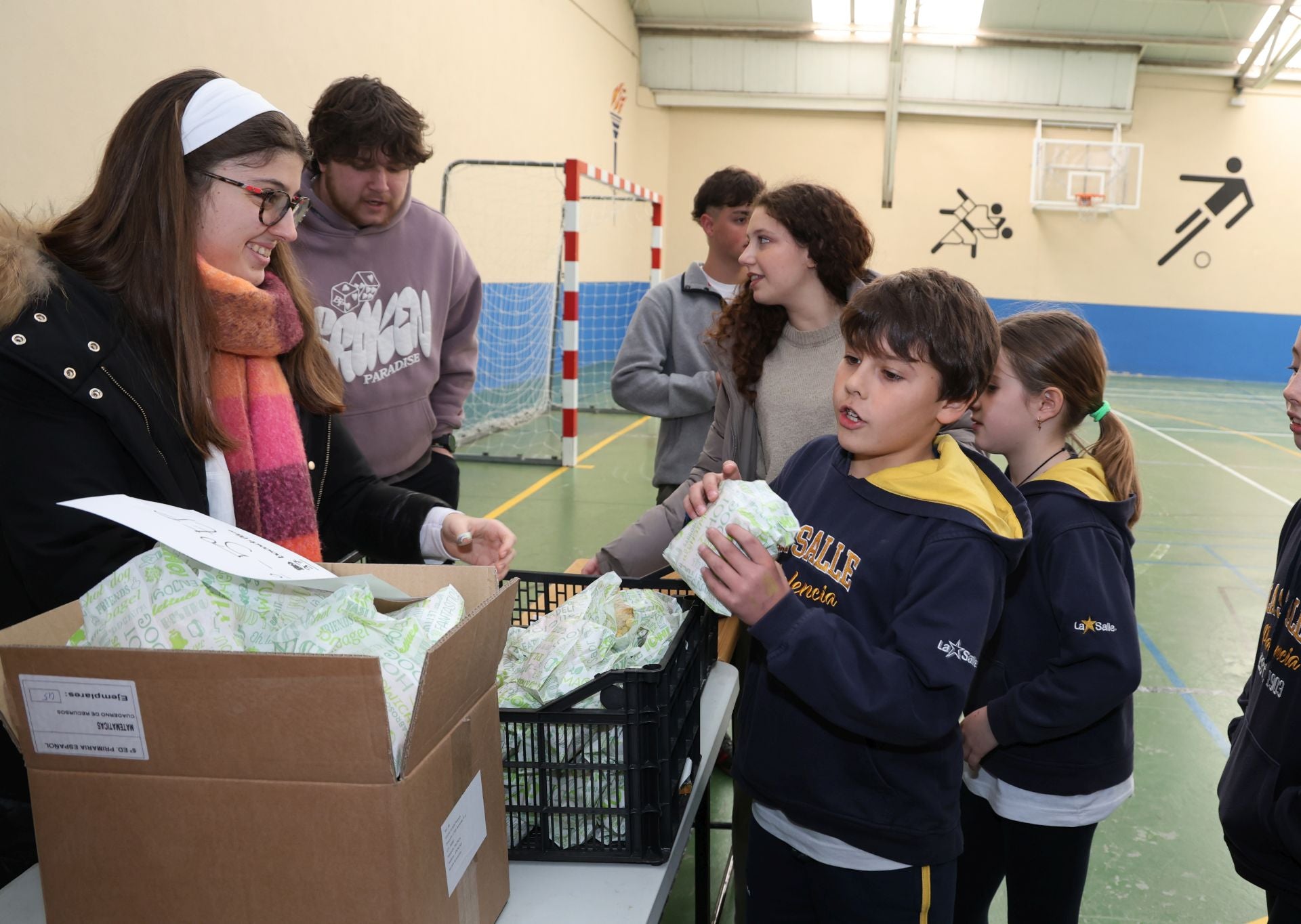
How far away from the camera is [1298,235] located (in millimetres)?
14062

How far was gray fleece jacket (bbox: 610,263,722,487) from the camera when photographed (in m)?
3.00

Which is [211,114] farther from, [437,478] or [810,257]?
[437,478]

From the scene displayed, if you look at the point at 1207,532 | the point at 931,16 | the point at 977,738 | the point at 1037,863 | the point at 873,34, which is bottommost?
the point at 1207,532

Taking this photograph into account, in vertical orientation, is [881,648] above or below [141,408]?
below

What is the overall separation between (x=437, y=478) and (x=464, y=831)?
7.17 feet

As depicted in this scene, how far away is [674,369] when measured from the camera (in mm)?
3217

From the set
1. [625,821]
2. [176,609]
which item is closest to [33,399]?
[176,609]

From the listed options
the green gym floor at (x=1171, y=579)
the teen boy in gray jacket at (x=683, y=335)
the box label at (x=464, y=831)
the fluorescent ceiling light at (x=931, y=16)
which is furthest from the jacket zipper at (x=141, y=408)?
the fluorescent ceiling light at (x=931, y=16)

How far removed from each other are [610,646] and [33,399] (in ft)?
2.63

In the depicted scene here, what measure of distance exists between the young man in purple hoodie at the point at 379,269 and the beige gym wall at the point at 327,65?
0.87 meters

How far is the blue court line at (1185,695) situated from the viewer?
11.0 ft

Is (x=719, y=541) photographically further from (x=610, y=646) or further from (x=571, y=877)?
(x=571, y=877)

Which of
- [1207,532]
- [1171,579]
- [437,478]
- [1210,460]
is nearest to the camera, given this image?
[437,478]

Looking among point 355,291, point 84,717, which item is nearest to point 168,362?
point 84,717
